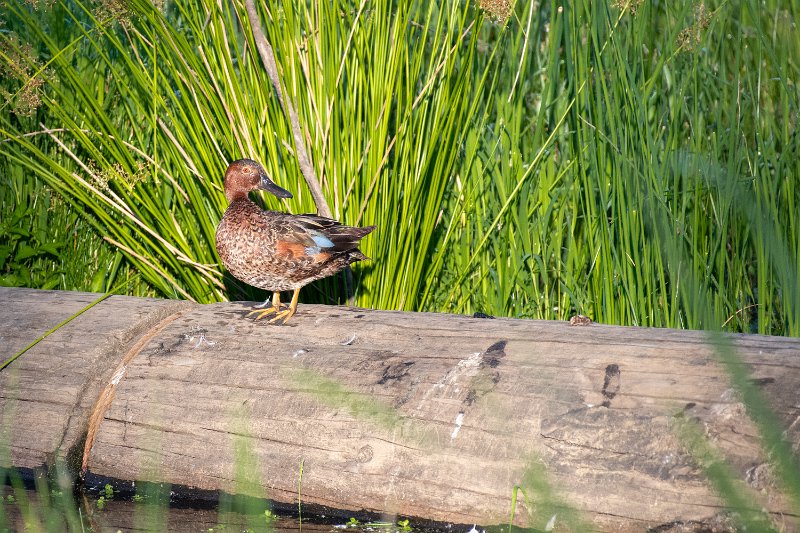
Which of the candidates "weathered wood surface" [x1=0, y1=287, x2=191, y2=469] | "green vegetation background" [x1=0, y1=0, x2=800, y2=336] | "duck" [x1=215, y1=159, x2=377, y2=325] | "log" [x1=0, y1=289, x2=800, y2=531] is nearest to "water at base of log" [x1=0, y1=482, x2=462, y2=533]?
"log" [x1=0, y1=289, x2=800, y2=531]

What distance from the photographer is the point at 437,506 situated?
235cm

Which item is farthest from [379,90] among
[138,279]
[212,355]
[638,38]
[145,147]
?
[138,279]

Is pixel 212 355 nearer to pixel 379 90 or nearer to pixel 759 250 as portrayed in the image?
pixel 379 90

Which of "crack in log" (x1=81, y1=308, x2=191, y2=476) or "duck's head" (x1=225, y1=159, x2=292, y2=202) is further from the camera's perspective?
"duck's head" (x1=225, y1=159, x2=292, y2=202)

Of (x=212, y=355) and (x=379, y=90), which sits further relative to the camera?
(x=379, y=90)

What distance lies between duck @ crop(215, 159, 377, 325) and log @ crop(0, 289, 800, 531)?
0.23 m

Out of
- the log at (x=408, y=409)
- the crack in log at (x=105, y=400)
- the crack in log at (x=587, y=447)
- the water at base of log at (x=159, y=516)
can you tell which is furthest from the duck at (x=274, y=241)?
the crack in log at (x=587, y=447)

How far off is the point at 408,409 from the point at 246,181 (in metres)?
1.37

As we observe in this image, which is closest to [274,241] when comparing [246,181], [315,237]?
[315,237]

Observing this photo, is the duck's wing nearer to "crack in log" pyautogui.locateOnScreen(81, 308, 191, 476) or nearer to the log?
the log

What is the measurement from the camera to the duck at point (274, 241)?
10.6 ft

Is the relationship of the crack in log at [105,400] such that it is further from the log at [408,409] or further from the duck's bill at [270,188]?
the duck's bill at [270,188]

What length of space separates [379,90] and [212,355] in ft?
4.16

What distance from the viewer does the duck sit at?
128 inches
